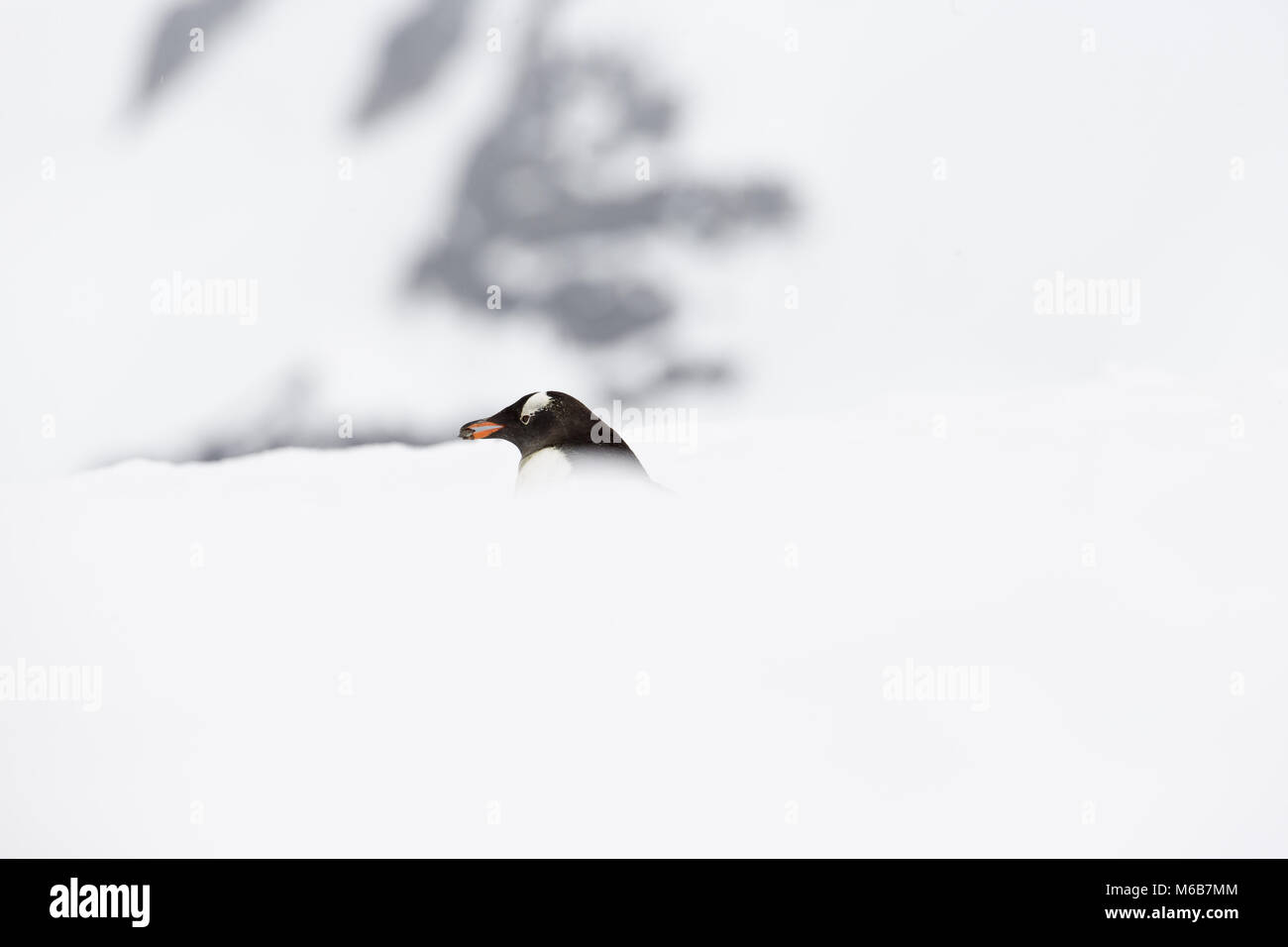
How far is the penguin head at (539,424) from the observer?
136 centimetres

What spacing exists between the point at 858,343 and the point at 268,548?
1094mm

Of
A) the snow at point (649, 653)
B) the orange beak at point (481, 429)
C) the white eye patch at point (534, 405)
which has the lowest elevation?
the snow at point (649, 653)

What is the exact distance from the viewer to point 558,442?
1357 millimetres

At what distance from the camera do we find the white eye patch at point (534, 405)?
53.8 inches

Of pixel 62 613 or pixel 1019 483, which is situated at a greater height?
pixel 1019 483

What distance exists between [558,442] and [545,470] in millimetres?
42

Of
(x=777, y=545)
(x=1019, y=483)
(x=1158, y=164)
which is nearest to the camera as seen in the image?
(x=777, y=545)

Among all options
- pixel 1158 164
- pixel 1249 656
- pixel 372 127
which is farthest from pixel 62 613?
pixel 1158 164

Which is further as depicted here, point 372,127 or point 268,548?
point 372,127

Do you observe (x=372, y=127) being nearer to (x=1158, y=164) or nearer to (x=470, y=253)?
(x=470, y=253)

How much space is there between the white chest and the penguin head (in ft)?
0.04

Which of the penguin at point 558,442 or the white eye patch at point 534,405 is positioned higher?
the white eye patch at point 534,405

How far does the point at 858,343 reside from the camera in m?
1.89

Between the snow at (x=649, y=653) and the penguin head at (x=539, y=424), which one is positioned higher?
the penguin head at (x=539, y=424)
